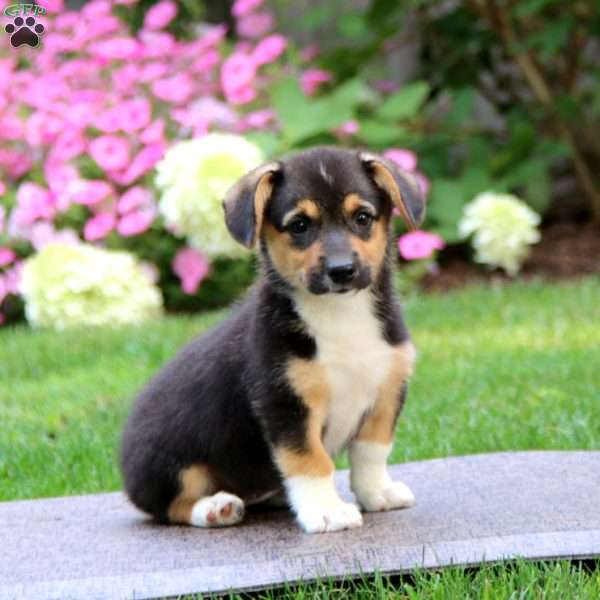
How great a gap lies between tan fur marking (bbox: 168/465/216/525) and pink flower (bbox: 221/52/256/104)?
20.4 feet

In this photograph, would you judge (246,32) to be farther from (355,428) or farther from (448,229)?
(355,428)

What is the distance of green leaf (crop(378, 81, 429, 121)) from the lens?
402 inches

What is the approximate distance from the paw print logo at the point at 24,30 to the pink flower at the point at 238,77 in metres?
1.61

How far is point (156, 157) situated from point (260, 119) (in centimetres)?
99

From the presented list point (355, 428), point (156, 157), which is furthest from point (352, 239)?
point (156, 157)

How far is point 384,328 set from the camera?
390cm

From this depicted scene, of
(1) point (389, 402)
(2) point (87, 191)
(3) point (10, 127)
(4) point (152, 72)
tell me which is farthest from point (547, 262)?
(1) point (389, 402)

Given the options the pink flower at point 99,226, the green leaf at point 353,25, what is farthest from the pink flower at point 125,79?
the green leaf at point 353,25

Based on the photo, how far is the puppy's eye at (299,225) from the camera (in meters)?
3.74

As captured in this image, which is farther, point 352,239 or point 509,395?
point 509,395

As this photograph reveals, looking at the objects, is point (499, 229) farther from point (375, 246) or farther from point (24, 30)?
point (375, 246)

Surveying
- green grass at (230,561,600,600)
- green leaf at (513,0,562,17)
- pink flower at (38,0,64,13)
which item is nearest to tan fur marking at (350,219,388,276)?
green grass at (230,561,600,600)

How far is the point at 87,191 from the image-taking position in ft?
29.8

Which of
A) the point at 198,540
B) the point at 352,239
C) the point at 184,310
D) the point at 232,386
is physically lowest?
the point at 184,310
